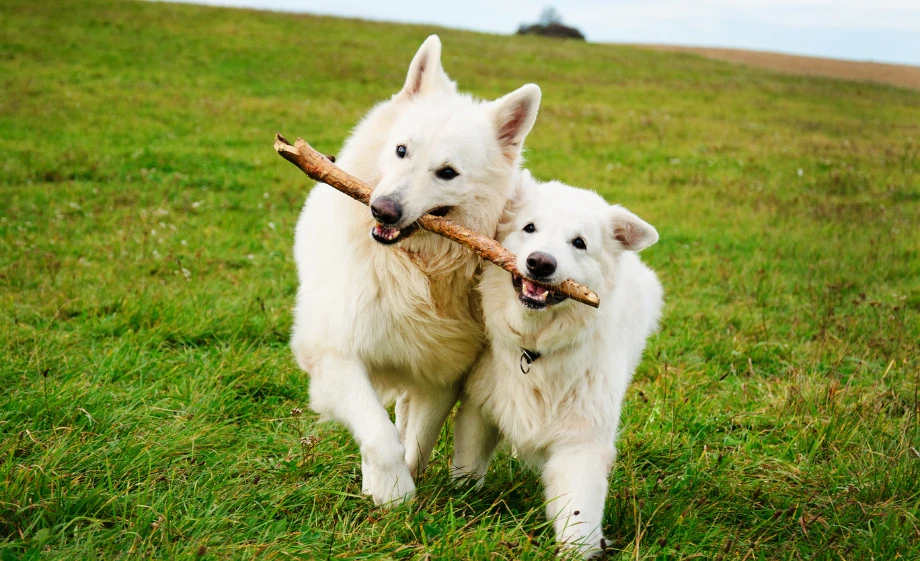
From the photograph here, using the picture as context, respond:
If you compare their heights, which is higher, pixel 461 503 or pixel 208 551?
pixel 208 551

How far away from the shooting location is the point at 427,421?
408cm

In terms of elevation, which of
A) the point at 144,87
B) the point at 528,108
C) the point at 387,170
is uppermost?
the point at 528,108

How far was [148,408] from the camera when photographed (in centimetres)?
402

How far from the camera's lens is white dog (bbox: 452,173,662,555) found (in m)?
3.43

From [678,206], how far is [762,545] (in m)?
8.49

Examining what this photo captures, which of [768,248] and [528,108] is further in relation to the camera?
[768,248]

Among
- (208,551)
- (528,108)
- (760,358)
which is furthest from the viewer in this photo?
(760,358)

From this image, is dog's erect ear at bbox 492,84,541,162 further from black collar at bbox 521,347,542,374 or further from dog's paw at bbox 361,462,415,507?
dog's paw at bbox 361,462,415,507

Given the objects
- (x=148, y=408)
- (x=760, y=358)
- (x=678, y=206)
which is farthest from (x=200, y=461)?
(x=678, y=206)

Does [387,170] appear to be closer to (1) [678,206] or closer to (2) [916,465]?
(2) [916,465]

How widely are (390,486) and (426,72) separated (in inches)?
87.1

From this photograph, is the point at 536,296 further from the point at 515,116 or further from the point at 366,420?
the point at 515,116

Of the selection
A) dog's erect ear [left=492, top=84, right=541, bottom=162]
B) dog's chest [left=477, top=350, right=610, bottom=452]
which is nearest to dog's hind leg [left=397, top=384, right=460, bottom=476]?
dog's chest [left=477, top=350, right=610, bottom=452]

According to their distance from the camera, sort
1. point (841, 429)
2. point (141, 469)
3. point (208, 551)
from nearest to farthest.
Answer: point (208, 551)
point (141, 469)
point (841, 429)
